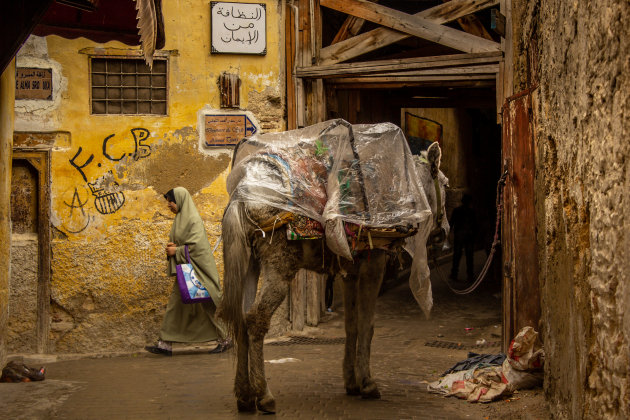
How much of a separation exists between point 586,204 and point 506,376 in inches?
109

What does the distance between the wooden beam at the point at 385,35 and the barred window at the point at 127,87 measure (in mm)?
2174

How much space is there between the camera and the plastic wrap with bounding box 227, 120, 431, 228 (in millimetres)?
5707

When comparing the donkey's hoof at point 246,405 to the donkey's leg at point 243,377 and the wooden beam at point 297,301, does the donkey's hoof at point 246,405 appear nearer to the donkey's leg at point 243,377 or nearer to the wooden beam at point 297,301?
the donkey's leg at point 243,377

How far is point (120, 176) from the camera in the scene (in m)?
9.02

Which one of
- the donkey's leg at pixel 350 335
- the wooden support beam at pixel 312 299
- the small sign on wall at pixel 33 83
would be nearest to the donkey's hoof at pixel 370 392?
the donkey's leg at pixel 350 335

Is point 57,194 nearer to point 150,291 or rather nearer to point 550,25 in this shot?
point 150,291

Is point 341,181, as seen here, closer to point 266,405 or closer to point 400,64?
point 266,405

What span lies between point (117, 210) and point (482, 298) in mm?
6557

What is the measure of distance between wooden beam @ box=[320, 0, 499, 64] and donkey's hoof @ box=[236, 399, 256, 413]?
205 inches

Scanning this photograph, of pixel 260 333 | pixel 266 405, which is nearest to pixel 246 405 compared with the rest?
pixel 266 405

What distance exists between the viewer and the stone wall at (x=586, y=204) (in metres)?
3.22

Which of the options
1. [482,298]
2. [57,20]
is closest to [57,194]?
[57,20]

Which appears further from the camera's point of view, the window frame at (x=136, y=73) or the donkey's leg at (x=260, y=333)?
the window frame at (x=136, y=73)

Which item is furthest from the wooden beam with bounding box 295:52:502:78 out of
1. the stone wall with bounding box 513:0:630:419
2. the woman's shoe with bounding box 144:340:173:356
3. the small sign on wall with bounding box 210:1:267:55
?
the woman's shoe with bounding box 144:340:173:356
